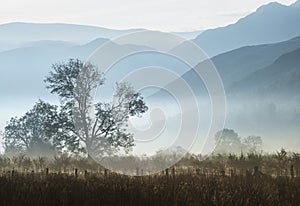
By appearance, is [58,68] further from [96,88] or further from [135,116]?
[135,116]

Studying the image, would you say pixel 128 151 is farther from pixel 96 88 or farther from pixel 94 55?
pixel 94 55

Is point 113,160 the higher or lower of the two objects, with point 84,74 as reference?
lower

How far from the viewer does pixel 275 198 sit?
10695 millimetres

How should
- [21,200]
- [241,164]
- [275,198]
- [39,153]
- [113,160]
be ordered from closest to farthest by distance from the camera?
[21,200] → [275,198] → [241,164] → [113,160] → [39,153]

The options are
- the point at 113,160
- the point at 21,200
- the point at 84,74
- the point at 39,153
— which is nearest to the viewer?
the point at 21,200

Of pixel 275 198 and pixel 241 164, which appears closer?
pixel 275 198

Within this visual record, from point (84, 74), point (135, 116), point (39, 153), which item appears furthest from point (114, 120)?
point (39, 153)

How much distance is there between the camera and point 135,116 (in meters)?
42.2

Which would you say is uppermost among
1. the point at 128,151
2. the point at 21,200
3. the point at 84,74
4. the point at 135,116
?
the point at 84,74

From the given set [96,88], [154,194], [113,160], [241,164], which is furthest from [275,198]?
[96,88]

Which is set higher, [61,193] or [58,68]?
[58,68]

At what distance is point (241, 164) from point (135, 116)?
15432 millimetres

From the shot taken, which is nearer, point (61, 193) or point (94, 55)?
point (61, 193)

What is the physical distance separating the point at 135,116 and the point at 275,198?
31698 millimetres
